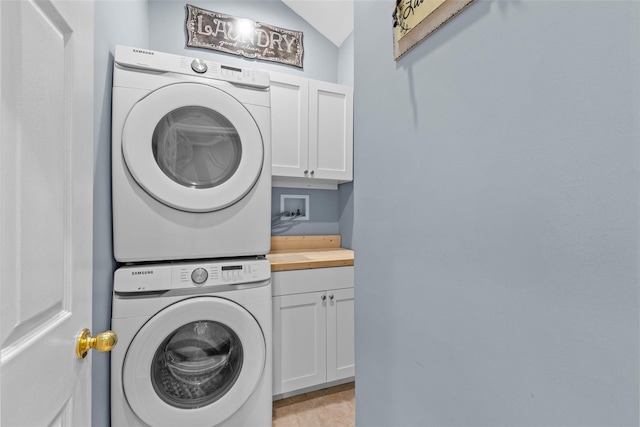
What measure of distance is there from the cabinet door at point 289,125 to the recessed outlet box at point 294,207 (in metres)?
0.31

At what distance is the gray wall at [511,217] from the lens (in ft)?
1.22

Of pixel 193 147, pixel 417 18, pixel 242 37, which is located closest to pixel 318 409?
pixel 193 147

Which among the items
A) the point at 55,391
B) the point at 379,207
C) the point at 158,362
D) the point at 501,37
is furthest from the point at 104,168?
the point at 501,37

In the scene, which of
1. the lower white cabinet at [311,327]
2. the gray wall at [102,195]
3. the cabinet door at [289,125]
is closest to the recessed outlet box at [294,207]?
the cabinet door at [289,125]

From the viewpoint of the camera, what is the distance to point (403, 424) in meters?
0.78

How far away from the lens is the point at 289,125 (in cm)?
203

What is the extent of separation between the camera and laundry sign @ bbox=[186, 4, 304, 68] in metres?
2.12

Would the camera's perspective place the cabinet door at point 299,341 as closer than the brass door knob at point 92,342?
No

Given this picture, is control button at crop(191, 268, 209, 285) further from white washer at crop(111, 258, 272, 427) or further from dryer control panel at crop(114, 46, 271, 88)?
dryer control panel at crop(114, 46, 271, 88)

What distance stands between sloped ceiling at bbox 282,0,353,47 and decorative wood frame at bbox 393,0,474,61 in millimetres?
1795

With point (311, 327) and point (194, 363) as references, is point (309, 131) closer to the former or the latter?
point (311, 327)

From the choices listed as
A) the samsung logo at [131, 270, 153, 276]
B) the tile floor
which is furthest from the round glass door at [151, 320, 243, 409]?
the tile floor

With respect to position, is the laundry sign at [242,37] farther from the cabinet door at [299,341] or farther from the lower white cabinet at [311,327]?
the cabinet door at [299,341]

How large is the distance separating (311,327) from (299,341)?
0.35 ft
